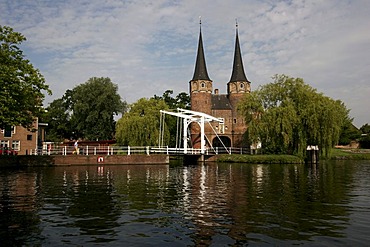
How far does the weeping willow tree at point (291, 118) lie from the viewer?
32625mm

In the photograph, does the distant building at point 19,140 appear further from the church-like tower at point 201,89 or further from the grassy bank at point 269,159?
the church-like tower at point 201,89

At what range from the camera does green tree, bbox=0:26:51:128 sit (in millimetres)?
21781

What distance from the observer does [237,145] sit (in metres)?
54.4

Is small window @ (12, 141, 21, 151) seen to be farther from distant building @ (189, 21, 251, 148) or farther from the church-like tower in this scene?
the church-like tower

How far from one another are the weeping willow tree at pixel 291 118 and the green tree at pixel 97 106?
71.6ft

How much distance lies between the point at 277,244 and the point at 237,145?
48.1 metres

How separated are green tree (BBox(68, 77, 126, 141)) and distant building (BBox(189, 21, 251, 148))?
1148 centimetres

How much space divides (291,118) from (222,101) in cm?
2489

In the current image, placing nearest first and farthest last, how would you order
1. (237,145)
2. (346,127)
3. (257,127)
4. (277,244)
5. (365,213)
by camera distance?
1. (277,244)
2. (365,213)
3. (257,127)
4. (237,145)
5. (346,127)

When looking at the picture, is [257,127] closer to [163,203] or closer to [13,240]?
[163,203]

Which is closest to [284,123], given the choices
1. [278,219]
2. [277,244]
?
[278,219]

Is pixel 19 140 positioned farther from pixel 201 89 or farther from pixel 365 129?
pixel 365 129

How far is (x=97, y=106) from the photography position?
49438mm

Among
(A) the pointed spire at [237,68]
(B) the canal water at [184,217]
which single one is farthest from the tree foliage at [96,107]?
(B) the canal water at [184,217]
